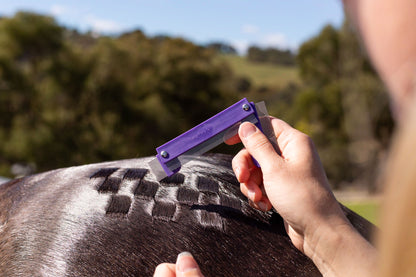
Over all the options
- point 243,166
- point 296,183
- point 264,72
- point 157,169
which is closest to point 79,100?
point 157,169

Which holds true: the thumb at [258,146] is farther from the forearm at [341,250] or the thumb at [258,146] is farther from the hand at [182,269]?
the hand at [182,269]

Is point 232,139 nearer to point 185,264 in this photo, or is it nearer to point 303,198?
point 303,198

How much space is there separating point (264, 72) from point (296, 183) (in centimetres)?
2791

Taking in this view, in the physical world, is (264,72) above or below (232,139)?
below

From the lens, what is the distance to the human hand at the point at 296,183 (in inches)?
39.8

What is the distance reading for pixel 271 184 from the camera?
1054 mm

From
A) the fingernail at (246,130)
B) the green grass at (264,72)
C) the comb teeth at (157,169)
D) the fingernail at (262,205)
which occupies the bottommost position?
the green grass at (264,72)

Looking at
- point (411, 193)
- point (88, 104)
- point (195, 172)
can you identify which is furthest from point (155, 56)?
point (411, 193)

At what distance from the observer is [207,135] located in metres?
1.13

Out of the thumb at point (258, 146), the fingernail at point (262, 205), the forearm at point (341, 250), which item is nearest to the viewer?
the forearm at point (341, 250)

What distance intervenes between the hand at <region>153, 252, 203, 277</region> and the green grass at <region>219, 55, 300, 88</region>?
2216 centimetres

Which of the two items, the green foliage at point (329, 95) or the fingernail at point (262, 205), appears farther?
the green foliage at point (329, 95)

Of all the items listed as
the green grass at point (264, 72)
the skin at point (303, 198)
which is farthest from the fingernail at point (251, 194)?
the green grass at point (264, 72)

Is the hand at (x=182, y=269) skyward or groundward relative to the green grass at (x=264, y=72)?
skyward
